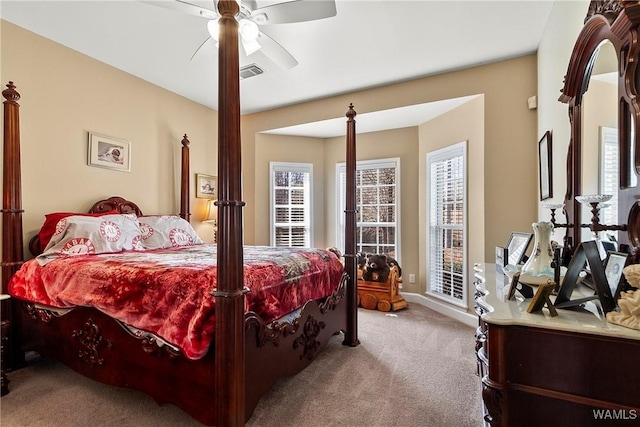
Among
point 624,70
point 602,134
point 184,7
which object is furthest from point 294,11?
point 602,134

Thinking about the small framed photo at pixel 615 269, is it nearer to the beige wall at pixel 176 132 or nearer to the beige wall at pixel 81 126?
the beige wall at pixel 176 132

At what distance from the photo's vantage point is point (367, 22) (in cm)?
260

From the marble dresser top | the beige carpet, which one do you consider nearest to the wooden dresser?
the marble dresser top

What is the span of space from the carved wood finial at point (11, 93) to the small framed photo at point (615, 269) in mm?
3815

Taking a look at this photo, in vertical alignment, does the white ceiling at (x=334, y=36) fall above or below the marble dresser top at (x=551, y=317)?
above

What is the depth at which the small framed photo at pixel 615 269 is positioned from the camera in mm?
1046

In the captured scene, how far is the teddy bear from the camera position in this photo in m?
3.99

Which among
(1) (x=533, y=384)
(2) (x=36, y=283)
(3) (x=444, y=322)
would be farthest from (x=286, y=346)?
(3) (x=444, y=322)

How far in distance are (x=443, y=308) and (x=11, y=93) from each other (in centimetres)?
464

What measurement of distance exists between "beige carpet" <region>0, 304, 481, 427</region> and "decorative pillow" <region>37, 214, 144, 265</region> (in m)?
0.90

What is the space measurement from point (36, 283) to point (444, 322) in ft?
12.1

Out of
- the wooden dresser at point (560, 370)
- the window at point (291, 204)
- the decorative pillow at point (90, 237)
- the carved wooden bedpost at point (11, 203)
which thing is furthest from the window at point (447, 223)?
the carved wooden bedpost at point (11, 203)

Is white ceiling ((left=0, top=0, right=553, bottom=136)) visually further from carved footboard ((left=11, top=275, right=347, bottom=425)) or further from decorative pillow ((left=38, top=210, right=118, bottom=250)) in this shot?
carved footboard ((left=11, top=275, right=347, bottom=425))

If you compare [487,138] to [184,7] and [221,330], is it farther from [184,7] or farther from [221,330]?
[221,330]
